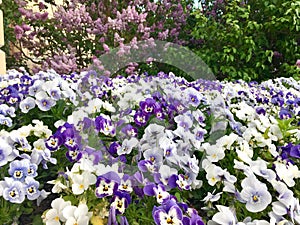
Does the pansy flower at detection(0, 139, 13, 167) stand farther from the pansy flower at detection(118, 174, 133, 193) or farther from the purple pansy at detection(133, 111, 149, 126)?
the purple pansy at detection(133, 111, 149, 126)

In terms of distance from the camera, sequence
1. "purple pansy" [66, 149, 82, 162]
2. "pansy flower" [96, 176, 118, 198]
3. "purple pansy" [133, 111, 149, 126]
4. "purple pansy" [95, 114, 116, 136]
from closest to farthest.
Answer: "pansy flower" [96, 176, 118, 198] → "purple pansy" [66, 149, 82, 162] → "purple pansy" [95, 114, 116, 136] → "purple pansy" [133, 111, 149, 126]

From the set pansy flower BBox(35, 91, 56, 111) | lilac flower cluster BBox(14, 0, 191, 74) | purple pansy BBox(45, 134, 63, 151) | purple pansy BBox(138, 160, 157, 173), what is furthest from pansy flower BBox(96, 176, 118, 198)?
lilac flower cluster BBox(14, 0, 191, 74)

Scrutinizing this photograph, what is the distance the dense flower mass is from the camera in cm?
117

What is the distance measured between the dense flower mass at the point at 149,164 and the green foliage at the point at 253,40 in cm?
397

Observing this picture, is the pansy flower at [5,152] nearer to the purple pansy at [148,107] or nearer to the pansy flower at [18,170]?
the pansy flower at [18,170]

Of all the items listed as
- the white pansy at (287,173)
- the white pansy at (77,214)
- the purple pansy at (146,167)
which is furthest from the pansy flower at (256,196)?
the white pansy at (77,214)

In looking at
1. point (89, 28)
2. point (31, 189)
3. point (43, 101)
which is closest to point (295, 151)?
point (31, 189)

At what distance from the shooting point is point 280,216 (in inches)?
45.7

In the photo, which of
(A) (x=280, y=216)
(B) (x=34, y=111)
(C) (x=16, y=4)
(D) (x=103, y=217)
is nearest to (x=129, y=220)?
(D) (x=103, y=217)

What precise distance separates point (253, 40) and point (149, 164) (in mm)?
5251

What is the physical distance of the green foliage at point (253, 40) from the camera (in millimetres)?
5871

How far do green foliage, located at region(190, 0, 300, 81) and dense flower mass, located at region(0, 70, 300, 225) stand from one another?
3.97 m

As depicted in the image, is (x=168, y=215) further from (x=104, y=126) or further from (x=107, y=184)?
(x=104, y=126)

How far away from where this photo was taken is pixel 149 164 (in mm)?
1342
